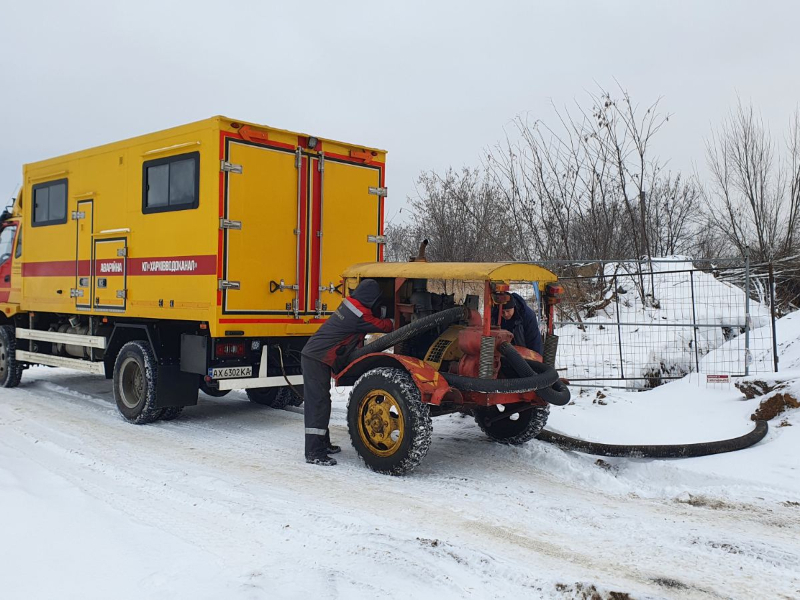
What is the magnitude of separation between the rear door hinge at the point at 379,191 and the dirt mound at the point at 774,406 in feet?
16.7

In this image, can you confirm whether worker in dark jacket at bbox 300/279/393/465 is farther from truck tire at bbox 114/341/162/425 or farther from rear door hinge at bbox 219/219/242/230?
truck tire at bbox 114/341/162/425

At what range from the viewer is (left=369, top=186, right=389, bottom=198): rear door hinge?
30.2 feet

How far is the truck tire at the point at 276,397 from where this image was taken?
9938 millimetres

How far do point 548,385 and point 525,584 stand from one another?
259 centimetres

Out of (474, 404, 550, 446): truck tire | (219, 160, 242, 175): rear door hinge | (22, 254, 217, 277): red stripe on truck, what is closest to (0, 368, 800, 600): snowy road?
(474, 404, 550, 446): truck tire

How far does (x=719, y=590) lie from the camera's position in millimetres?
3871

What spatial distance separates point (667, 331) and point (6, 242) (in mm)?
11168

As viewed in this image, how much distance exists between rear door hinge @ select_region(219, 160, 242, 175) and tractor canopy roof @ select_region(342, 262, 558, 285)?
187 cm

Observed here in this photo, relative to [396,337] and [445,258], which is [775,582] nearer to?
[396,337]

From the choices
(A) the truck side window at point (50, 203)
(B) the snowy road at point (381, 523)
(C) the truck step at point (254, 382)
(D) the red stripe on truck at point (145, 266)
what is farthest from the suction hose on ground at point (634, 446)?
(A) the truck side window at point (50, 203)

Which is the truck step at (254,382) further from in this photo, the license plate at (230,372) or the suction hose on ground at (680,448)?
the suction hose on ground at (680,448)

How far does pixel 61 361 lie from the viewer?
1046cm

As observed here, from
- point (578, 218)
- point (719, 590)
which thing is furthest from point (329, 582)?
point (578, 218)

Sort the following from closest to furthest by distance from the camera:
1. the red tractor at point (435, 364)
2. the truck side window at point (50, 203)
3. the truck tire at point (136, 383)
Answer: the red tractor at point (435, 364) → the truck tire at point (136, 383) → the truck side window at point (50, 203)
